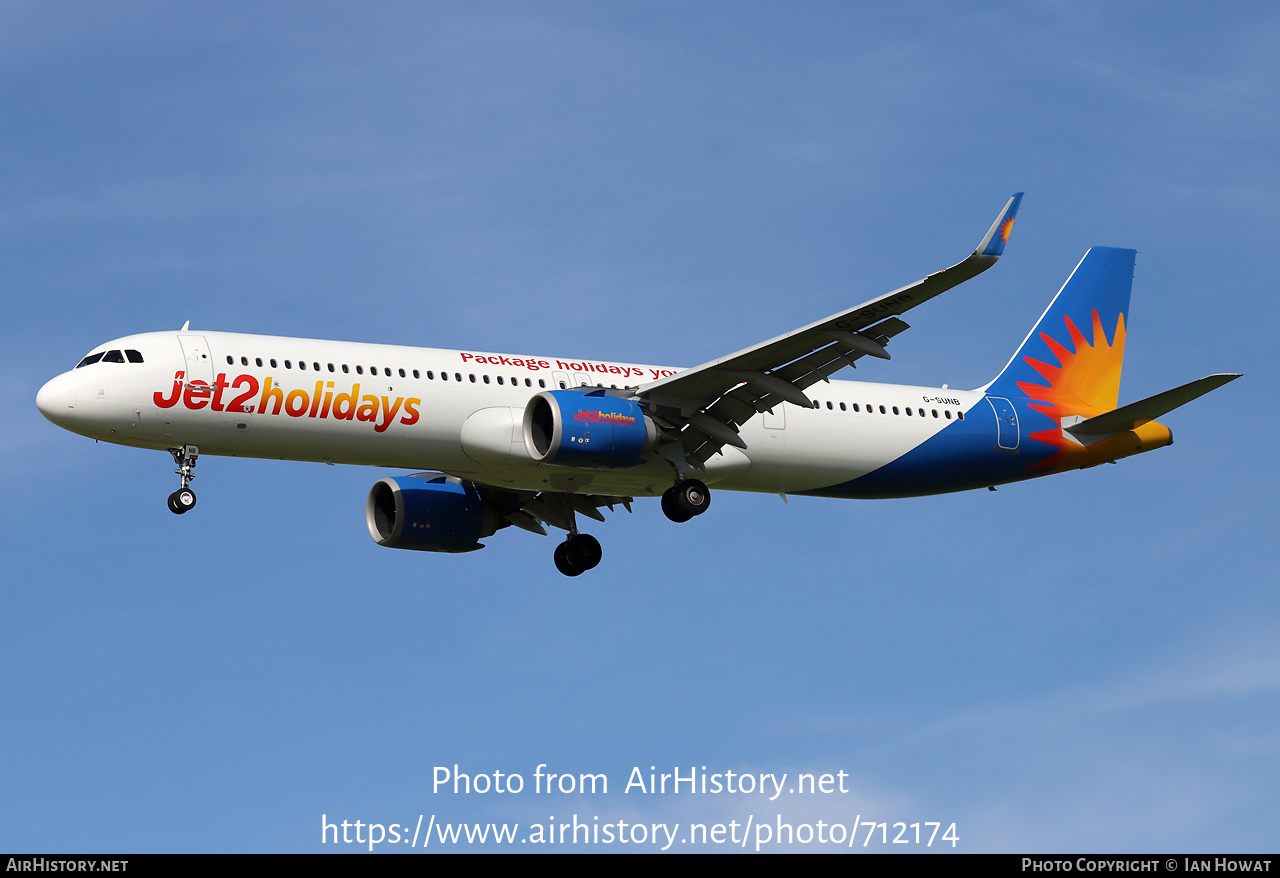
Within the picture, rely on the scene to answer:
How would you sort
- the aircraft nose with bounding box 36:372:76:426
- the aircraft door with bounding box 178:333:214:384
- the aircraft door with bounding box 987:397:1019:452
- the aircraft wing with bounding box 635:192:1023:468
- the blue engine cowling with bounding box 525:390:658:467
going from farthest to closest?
the aircraft door with bounding box 987:397:1019:452 < the blue engine cowling with bounding box 525:390:658:467 < the aircraft door with bounding box 178:333:214:384 < the aircraft nose with bounding box 36:372:76:426 < the aircraft wing with bounding box 635:192:1023:468

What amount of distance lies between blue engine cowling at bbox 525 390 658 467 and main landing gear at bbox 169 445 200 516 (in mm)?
6930

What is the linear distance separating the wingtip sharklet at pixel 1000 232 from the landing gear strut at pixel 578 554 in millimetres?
15103

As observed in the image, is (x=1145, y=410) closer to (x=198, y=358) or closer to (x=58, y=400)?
(x=198, y=358)

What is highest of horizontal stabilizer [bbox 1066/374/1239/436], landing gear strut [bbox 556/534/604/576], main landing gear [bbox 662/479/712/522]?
horizontal stabilizer [bbox 1066/374/1239/436]

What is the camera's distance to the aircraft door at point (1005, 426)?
40594 mm

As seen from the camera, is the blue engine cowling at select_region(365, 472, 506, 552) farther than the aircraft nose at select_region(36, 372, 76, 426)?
Yes

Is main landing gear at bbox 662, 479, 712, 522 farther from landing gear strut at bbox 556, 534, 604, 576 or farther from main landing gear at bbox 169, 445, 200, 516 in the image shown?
main landing gear at bbox 169, 445, 200, 516

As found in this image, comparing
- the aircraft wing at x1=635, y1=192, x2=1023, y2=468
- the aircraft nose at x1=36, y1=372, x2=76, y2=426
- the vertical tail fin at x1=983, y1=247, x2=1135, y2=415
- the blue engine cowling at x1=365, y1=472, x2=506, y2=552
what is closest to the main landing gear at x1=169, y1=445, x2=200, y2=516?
the aircraft nose at x1=36, y1=372, x2=76, y2=426

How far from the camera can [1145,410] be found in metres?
39.3

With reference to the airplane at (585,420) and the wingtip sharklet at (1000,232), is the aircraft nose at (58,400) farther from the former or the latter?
the wingtip sharklet at (1000,232)

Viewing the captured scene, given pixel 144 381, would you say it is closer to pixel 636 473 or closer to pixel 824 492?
pixel 636 473

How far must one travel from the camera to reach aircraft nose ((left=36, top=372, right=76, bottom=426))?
33562mm

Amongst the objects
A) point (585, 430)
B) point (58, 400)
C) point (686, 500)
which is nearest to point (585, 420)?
point (585, 430)

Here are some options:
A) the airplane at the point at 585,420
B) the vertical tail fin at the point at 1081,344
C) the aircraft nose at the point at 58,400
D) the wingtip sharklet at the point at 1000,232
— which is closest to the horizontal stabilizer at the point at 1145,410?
the airplane at the point at 585,420
